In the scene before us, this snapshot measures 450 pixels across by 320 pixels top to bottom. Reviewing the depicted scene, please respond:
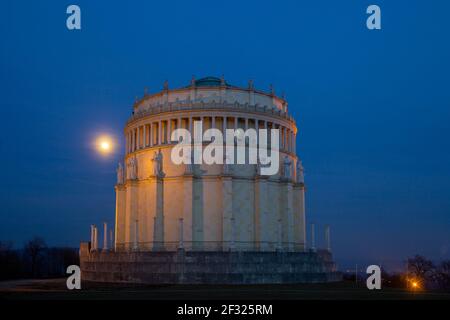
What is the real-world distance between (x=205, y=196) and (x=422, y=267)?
33.4m

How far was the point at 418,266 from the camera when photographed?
66938 mm

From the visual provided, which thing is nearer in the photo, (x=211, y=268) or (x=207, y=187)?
(x=211, y=268)

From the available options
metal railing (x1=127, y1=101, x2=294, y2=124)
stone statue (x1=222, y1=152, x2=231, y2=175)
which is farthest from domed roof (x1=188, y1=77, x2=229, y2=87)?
stone statue (x1=222, y1=152, x2=231, y2=175)

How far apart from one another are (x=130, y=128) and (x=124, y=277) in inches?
786

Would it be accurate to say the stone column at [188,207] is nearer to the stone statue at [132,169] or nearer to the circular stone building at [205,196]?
the circular stone building at [205,196]

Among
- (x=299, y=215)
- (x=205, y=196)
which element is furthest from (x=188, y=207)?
(x=299, y=215)

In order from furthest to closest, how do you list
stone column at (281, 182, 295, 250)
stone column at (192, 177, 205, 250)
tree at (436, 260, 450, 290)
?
tree at (436, 260, 450, 290) < stone column at (281, 182, 295, 250) < stone column at (192, 177, 205, 250)

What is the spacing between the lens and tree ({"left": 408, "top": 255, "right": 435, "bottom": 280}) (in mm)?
64688

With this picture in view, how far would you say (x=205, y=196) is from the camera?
51.0 meters

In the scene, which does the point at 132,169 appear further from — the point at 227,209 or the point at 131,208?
the point at 227,209

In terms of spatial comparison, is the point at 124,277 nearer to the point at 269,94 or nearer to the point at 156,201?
the point at 156,201

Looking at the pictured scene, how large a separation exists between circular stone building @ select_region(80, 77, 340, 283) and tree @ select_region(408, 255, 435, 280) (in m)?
16.9

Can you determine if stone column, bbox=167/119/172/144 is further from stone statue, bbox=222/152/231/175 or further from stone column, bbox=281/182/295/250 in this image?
stone column, bbox=281/182/295/250
